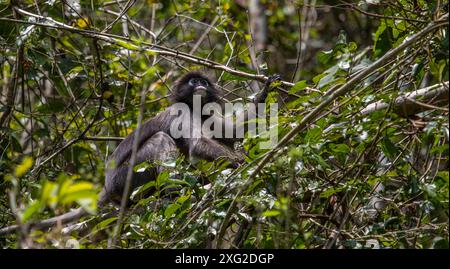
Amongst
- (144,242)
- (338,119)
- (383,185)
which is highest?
(338,119)

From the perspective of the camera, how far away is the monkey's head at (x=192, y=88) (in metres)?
7.76

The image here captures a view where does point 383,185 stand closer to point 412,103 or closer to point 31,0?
point 412,103

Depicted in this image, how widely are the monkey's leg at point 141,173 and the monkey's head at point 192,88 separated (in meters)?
0.66

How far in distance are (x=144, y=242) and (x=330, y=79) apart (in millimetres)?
1646

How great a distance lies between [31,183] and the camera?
5445 mm

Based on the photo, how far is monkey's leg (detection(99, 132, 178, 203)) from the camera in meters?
7.18

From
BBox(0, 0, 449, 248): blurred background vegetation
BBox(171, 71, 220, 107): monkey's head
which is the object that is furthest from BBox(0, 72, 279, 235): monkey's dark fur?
BBox(0, 0, 449, 248): blurred background vegetation

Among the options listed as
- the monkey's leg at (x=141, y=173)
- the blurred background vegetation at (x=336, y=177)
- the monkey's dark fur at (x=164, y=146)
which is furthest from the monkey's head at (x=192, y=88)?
the blurred background vegetation at (x=336, y=177)

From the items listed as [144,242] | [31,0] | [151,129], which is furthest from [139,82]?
[144,242]

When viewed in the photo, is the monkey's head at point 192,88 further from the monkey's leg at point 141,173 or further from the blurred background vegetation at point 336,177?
the blurred background vegetation at point 336,177

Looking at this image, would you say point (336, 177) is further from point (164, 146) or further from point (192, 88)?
point (192, 88)

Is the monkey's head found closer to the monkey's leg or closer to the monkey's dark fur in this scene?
the monkey's dark fur
